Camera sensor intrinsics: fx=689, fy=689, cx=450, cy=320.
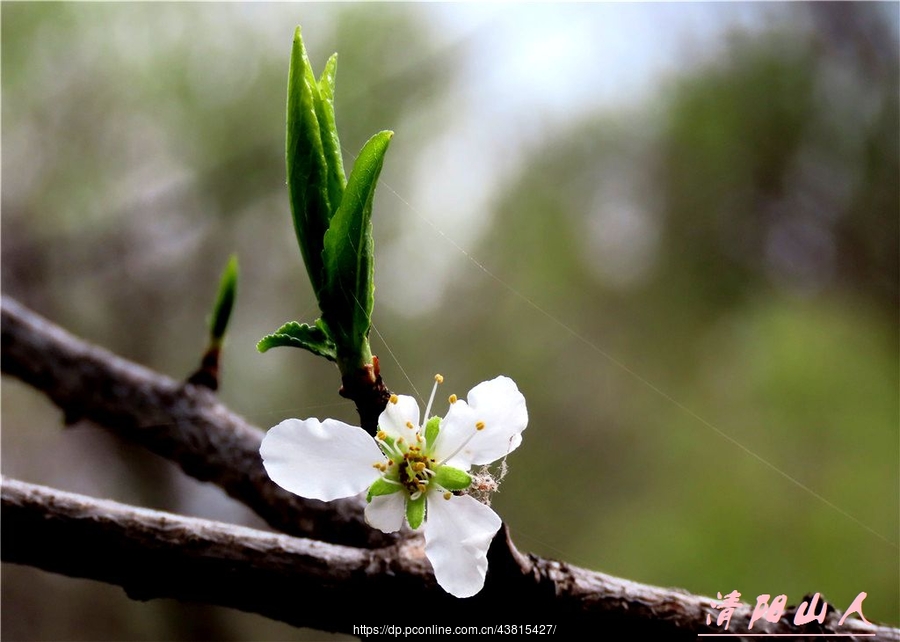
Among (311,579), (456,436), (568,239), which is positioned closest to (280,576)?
(311,579)

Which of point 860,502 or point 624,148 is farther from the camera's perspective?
point 624,148

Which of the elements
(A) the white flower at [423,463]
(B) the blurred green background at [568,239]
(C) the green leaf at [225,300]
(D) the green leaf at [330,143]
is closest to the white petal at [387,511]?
(A) the white flower at [423,463]

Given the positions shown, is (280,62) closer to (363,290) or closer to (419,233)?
(419,233)

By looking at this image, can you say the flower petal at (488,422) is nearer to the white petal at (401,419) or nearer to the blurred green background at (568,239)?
the white petal at (401,419)

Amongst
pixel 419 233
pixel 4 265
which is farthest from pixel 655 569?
pixel 4 265

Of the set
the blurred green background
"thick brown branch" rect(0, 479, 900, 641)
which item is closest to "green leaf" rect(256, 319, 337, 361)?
"thick brown branch" rect(0, 479, 900, 641)
